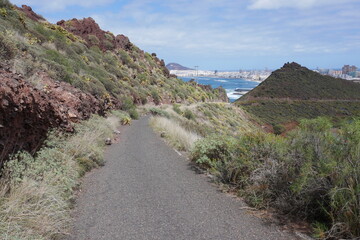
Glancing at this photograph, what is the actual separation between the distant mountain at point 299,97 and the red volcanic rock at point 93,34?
35.3m

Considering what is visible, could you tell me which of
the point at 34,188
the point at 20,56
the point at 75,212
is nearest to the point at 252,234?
the point at 75,212

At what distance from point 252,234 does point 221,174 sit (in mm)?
2515

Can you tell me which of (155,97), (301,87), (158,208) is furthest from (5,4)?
(301,87)

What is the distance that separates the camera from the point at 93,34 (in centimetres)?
4125

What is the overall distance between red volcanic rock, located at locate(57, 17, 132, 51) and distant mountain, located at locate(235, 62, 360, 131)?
35311 millimetres

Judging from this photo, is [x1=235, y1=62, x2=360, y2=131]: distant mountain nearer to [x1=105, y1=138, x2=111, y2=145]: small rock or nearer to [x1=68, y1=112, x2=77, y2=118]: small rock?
[x1=105, y1=138, x2=111, y2=145]: small rock

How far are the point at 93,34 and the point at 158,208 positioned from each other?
132 feet

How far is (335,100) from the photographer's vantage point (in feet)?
272

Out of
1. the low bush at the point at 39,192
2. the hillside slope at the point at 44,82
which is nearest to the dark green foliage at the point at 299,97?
the hillside slope at the point at 44,82

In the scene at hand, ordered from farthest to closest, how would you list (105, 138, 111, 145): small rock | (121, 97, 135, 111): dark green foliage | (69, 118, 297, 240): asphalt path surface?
(121, 97, 135, 111): dark green foliage
(105, 138, 111, 145): small rock
(69, 118, 297, 240): asphalt path surface

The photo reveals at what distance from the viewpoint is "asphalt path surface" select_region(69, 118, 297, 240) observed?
432 cm

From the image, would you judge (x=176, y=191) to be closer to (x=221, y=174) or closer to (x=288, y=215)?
(x=221, y=174)

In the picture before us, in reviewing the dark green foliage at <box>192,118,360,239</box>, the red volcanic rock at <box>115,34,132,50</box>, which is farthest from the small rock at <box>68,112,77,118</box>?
the red volcanic rock at <box>115,34,132,50</box>

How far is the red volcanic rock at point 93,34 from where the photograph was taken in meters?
38.8
